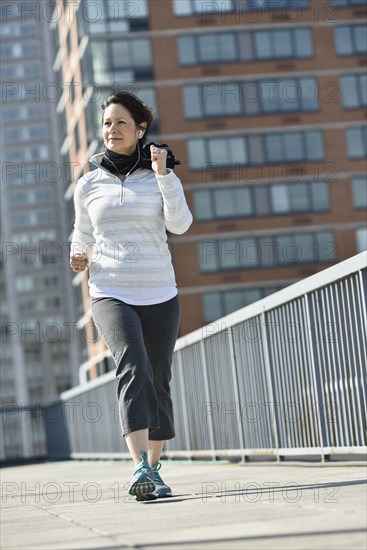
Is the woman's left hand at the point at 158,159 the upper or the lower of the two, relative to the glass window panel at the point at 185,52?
lower

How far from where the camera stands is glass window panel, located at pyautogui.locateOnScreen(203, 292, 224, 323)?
59.9m

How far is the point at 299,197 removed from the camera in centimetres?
6269

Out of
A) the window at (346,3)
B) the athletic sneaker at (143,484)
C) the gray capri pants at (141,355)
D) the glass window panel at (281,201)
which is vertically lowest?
the athletic sneaker at (143,484)

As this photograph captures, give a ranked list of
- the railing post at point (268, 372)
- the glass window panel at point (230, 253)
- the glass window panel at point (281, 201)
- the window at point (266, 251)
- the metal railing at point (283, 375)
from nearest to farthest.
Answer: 1. the metal railing at point (283, 375)
2. the railing post at point (268, 372)
3. the window at point (266, 251)
4. the glass window panel at point (230, 253)
5. the glass window panel at point (281, 201)

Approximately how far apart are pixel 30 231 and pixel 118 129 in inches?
5132

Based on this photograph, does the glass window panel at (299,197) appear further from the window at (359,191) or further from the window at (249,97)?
the window at (249,97)

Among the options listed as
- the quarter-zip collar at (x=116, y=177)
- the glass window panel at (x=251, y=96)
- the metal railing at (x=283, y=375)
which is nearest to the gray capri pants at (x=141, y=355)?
the quarter-zip collar at (x=116, y=177)

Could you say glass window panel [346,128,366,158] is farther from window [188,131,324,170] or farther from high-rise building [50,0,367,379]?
window [188,131,324,170]

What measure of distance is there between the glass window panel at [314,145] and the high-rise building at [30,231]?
230 feet

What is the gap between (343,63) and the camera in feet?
208

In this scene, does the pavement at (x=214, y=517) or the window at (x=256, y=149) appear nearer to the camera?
the pavement at (x=214, y=517)

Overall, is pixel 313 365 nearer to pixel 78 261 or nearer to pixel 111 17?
pixel 78 261

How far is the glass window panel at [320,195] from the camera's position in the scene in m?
62.8

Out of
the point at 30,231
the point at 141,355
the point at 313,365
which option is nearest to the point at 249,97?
the point at 313,365
